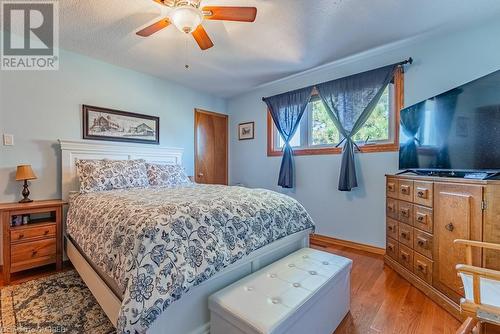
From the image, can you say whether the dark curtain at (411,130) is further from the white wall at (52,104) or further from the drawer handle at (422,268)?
→ the white wall at (52,104)

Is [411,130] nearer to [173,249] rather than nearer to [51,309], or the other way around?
[173,249]

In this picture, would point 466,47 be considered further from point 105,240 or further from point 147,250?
point 105,240

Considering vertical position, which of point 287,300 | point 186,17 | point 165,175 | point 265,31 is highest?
point 265,31

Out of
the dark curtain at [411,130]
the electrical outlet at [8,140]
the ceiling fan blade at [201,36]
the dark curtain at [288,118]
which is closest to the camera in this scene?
the ceiling fan blade at [201,36]

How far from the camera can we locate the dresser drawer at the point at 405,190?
211cm

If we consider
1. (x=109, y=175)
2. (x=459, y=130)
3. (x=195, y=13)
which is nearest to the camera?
(x=195, y=13)

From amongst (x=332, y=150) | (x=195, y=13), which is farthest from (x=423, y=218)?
(x=195, y=13)

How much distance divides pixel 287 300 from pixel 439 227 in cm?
140

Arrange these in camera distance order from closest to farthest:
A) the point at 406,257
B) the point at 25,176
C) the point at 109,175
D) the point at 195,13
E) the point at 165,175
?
1. the point at 195,13
2. the point at 406,257
3. the point at 25,176
4. the point at 109,175
5. the point at 165,175

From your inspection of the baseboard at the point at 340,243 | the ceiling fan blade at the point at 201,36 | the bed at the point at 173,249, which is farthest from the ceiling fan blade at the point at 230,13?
the baseboard at the point at 340,243

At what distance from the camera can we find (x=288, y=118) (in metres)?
3.59

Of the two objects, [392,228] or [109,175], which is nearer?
[392,228]

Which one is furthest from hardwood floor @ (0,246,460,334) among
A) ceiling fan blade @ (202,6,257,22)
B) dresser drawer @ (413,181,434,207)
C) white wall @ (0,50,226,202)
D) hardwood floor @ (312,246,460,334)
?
ceiling fan blade @ (202,6,257,22)

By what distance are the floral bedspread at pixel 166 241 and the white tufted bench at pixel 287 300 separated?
186 mm
